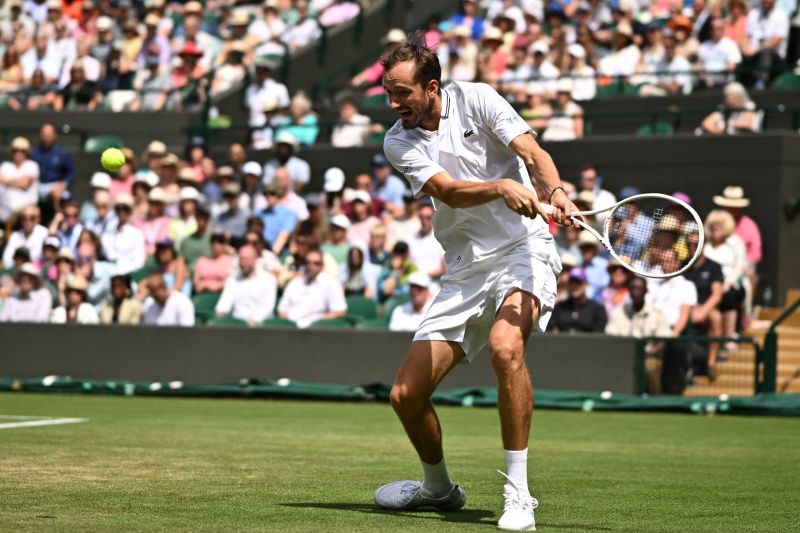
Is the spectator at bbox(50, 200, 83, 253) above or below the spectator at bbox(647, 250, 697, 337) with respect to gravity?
above

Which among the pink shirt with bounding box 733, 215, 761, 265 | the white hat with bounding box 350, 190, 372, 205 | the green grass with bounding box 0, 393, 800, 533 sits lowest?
the green grass with bounding box 0, 393, 800, 533

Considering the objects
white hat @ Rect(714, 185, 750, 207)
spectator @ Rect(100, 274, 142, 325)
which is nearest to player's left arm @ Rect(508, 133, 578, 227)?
white hat @ Rect(714, 185, 750, 207)

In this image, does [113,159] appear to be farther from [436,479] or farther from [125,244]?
[125,244]

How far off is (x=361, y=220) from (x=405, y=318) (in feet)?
7.47

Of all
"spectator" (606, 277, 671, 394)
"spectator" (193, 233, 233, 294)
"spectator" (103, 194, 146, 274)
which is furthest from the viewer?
"spectator" (103, 194, 146, 274)

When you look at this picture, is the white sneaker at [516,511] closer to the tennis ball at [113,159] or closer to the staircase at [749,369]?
the tennis ball at [113,159]

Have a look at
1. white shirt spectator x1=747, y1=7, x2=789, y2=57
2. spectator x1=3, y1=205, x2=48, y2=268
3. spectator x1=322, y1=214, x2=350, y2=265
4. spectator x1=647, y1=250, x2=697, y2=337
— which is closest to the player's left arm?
spectator x1=647, y1=250, x2=697, y2=337

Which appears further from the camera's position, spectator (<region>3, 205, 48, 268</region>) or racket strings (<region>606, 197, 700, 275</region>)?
spectator (<region>3, 205, 48, 268</region>)

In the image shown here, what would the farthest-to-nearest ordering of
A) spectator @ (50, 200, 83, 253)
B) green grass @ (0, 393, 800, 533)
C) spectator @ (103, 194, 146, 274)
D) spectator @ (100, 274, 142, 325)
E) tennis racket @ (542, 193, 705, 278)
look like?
spectator @ (50, 200, 83, 253) < spectator @ (103, 194, 146, 274) < spectator @ (100, 274, 142, 325) < tennis racket @ (542, 193, 705, 278) < green grass @ (0, 393, 800, 533)

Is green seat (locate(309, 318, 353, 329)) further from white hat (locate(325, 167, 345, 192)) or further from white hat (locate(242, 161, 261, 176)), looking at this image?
white hat (locate(242, 161, 261, 176))

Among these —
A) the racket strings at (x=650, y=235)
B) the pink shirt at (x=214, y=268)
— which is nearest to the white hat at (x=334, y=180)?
the pink shirt at (x=214, y=268)

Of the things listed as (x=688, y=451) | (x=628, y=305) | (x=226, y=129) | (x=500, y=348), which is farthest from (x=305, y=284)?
(x=500, y=348)

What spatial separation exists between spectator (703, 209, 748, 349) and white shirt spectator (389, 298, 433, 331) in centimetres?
308

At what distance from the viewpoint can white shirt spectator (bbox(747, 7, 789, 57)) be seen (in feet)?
61.2
